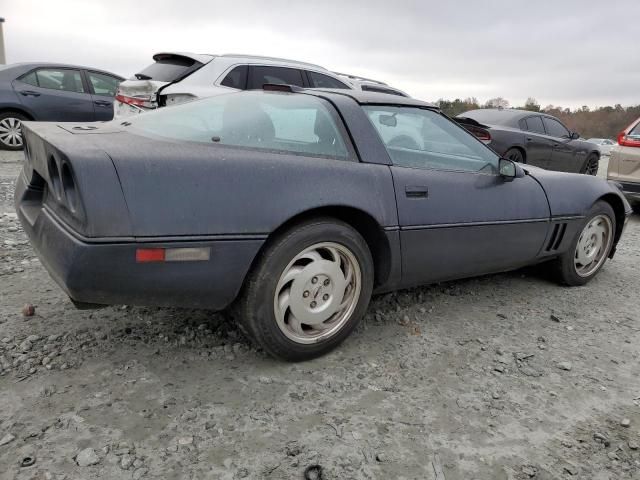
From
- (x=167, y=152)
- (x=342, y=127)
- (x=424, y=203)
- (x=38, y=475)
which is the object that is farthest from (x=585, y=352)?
(x=38, y=475)

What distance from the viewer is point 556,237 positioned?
3406 millimetres

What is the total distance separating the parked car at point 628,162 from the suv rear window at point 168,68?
5611 millimetres

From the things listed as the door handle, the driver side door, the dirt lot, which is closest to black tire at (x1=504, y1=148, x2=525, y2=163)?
the driver side door

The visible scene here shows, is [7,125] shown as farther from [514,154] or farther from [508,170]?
[514,154]

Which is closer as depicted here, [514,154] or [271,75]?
[271,75]

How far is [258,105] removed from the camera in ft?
8.54

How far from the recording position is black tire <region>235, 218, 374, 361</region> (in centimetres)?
212

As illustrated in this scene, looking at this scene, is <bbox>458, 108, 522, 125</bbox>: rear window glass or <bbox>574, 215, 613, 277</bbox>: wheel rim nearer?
<bbox>574, 215, 613, 277</bbox>: wheel rim

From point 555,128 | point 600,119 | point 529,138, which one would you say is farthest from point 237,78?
point 600,119

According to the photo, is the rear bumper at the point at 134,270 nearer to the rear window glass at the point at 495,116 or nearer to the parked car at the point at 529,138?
the parked car at the point at 529,138

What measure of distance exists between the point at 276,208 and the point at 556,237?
2237 mm

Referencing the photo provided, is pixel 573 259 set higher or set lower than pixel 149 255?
lower

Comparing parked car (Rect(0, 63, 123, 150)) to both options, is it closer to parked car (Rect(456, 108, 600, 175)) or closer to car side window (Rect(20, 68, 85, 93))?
car side window (Rect(20, 68, 85, 93))

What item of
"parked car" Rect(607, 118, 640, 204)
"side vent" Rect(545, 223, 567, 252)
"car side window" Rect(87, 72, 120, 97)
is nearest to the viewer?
"side vent" Rect(545, 223, 567, 252)
